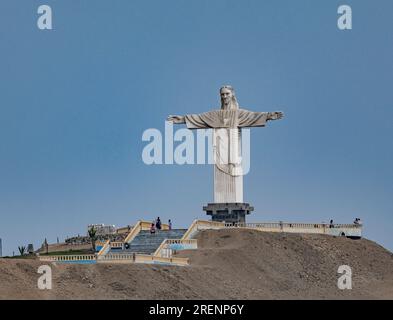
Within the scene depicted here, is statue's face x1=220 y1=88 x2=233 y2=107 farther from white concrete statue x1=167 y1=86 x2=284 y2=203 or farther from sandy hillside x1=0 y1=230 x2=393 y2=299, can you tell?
sandy hillside x1=0 y1=230 x2=393 y2=299

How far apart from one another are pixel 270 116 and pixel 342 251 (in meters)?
8.73

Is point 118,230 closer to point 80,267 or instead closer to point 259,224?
point 259,224

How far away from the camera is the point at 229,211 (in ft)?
305

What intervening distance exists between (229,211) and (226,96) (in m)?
6.65

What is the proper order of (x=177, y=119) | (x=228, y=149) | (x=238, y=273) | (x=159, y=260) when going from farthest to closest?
(x=177, y=119) < (x=228, y=149) < (x=238, y=273) < (x=159, y=260)

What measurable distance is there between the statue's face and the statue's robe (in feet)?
1.57

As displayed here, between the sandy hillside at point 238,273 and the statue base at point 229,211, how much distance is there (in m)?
3.74

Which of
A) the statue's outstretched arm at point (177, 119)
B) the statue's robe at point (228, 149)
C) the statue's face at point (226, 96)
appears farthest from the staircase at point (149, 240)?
the statue's face at point (226, 96)

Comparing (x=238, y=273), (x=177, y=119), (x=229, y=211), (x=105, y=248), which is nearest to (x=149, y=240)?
(x=105, y=248)

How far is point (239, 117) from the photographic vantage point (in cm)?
9369

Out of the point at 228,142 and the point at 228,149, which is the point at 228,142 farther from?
the point at 228,149

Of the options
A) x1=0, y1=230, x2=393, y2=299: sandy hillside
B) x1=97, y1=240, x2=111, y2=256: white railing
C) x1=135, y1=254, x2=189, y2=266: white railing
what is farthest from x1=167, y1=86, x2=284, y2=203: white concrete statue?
x1=135, y1=254, x2=189, y2=266: white railing

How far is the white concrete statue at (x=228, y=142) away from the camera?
9350 cm
